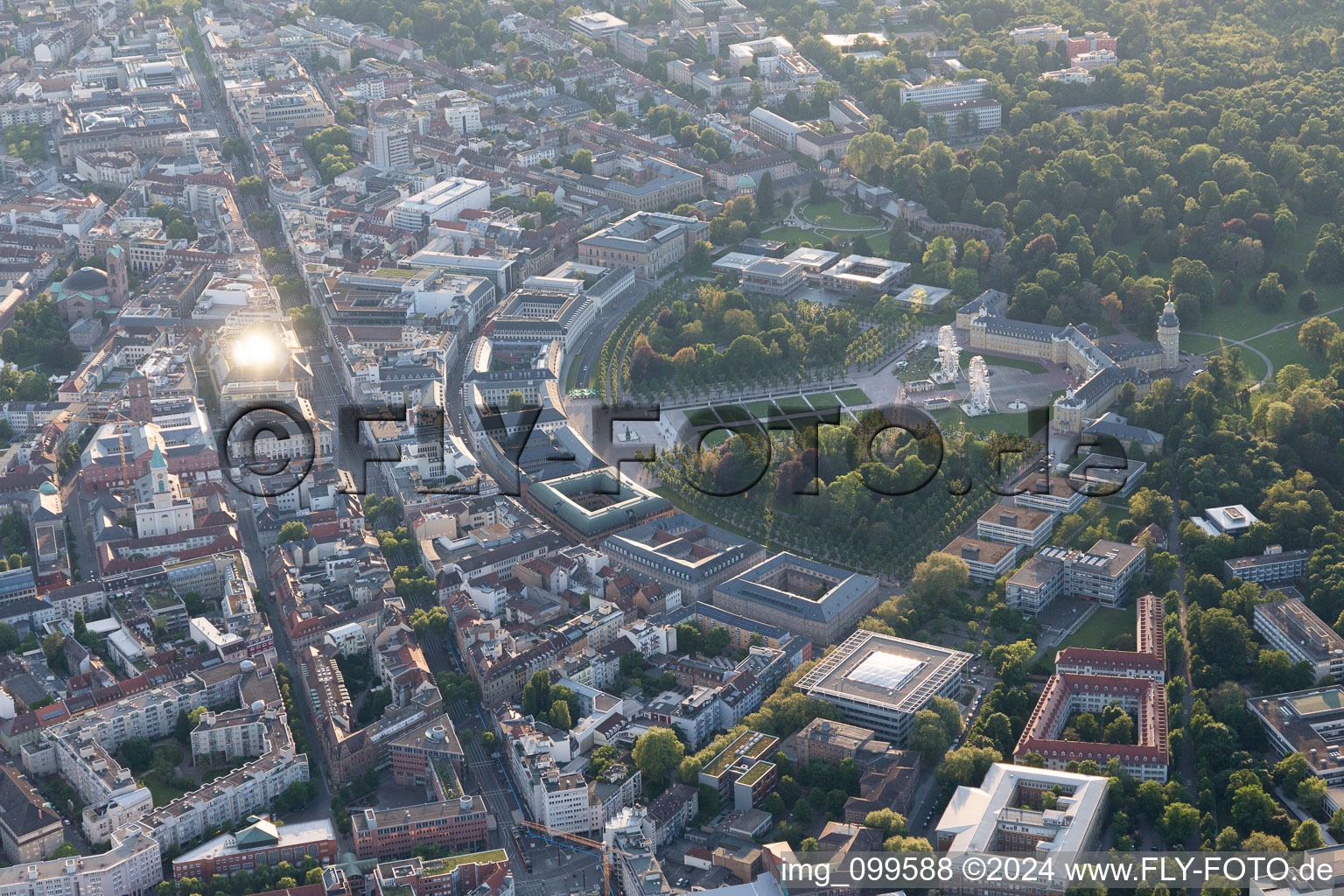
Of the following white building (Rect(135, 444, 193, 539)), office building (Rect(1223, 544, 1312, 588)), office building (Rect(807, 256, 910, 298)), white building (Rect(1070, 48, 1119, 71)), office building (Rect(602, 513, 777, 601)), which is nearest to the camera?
office building (Rect(1223, 544, 1312, 588))

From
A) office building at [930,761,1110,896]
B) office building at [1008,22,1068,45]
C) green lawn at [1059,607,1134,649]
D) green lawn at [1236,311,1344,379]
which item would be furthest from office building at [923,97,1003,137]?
office building at [930,761,1110,896]

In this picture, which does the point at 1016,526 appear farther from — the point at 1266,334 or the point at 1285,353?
the point at 1266,334

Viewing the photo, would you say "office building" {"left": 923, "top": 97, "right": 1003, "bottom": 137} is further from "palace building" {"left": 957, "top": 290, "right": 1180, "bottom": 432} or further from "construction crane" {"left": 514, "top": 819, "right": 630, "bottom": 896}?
"construction crane" {"left": 514, "top": 819, "right": 630, "bottom": 896}

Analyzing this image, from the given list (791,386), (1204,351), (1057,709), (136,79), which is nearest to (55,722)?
(1057,709)

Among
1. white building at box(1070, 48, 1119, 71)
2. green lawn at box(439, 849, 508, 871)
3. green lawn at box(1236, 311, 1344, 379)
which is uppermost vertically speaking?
white building at box(1070, 48, 1119, 71)

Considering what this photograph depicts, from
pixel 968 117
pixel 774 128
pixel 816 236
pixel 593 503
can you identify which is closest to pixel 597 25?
pixel 774 128

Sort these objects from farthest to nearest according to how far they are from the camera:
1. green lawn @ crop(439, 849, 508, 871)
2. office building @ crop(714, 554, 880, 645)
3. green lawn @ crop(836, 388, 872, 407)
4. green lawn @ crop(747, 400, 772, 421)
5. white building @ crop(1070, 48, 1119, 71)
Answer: white building @ crop(1070, 48, 1119, 71)
green lawn @ crop(836, 388, 872, 407)
green lawn @ crop(747, 400, 772, 421)
office building @ crop(714, 554, 880, 645)
green lawn @ crop(439, 849, 508, 871)

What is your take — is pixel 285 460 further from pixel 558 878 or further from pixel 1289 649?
pixel 1289 649
